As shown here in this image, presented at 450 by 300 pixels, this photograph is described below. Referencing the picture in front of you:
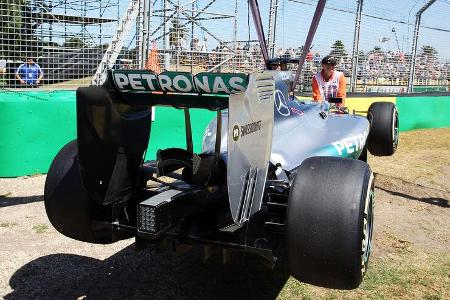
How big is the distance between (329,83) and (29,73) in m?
4.12

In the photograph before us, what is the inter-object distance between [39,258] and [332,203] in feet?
8.68

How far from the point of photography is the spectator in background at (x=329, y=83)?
6.54 m

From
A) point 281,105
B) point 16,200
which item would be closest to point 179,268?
point 281,105

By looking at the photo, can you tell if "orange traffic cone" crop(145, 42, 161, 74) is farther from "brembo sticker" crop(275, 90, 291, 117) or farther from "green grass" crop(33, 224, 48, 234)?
"brembo sticker" crop(275, 90, 291, 117)

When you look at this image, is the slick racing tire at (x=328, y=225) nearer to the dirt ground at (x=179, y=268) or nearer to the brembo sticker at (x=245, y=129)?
the brembo sticker at (x=245, y=129)

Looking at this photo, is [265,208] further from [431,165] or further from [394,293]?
[431,165]

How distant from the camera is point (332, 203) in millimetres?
2551

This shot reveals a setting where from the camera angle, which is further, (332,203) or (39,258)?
(39,258)

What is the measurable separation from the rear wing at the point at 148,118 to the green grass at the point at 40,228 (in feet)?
6.22

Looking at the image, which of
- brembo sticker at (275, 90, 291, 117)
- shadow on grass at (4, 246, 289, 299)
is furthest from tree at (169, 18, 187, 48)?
shadow on grass at (4, 246, 289, 299)

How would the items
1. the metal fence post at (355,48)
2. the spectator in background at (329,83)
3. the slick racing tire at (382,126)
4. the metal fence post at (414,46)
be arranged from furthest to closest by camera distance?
the metal fence post at (414,46) → the metal fence post at (355,48) → the spectator in background at (329,83) → the slick racing tire at (382,126)

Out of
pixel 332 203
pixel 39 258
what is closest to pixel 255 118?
pixel 332 203

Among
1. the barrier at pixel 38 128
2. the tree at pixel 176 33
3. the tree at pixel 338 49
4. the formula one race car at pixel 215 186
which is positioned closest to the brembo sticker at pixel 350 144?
the formula one race car at pixel 215 186

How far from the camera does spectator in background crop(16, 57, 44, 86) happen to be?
21.9 feet
